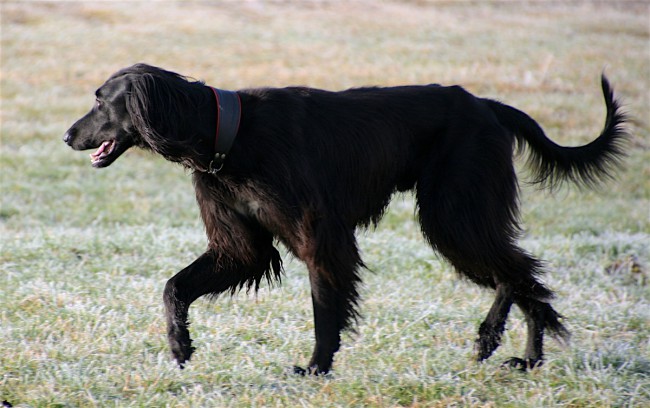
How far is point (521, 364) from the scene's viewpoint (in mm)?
4453

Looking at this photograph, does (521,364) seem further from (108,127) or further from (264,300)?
(108,127)

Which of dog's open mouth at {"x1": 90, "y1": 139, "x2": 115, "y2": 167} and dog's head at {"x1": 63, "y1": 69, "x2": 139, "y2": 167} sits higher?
dog's head at {"x1": 63, "y1": 69, "x2": 139, "y2": 167}

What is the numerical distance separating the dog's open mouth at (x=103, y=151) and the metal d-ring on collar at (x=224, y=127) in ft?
1.54

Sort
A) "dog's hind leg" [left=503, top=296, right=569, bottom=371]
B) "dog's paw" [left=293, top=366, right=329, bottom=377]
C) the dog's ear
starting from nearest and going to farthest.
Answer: the dog's ear
"dog's paw" [left=293, top=366, right=329, bottom=377]
"dog's hind leg" [left=503, top=296, right=569, bottom=371]

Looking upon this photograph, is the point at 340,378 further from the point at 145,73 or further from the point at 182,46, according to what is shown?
the point at 182,46

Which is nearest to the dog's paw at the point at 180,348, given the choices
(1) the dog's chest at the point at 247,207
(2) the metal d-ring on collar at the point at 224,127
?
(1) the dog's chest at the point at 247,207

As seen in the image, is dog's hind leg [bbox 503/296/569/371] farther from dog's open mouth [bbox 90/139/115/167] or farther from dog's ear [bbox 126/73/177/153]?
dog's open mouth [bbox 90/139/115/167]

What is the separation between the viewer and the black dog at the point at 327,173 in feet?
13.0

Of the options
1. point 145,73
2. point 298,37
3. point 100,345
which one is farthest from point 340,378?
point 298,37

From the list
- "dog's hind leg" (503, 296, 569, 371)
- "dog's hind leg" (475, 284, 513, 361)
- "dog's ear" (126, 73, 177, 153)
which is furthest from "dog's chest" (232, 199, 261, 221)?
"dog's hind leg" (503, 296, 569, 371)

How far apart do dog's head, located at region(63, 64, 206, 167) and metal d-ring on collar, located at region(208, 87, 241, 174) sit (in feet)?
0.42

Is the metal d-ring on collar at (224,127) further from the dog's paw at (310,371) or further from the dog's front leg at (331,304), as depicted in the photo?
the dog's paw at (310,371)

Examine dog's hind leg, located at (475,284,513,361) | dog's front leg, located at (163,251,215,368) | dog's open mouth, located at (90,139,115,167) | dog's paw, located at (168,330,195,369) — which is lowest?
dog's paw, located at (168,330,195,369)

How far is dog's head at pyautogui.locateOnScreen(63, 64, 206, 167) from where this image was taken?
3.84 meters
